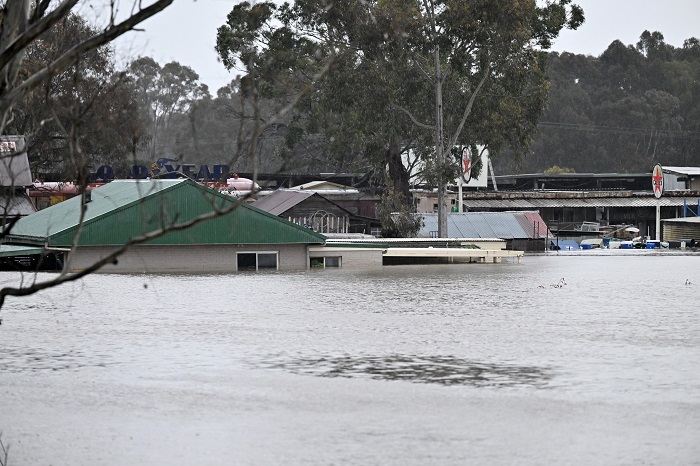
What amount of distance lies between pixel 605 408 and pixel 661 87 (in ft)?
328

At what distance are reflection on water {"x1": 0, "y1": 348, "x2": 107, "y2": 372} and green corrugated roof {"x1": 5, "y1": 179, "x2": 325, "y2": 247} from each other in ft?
47.3

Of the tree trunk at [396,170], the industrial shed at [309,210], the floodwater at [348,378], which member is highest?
the tree trunk at [396,170]

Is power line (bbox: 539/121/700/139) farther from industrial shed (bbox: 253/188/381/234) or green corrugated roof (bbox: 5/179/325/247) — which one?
green corrugated roof (bbox: 5/179/325/247)

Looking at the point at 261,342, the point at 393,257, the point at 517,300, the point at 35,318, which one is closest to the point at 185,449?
the point at 261,342

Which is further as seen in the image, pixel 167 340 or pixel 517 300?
pixel 517 300

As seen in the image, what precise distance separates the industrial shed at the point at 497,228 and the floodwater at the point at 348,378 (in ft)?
71.4

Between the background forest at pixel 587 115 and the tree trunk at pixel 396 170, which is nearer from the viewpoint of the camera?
the tree trunk at pixel 396 170

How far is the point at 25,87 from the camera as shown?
24.0 ft

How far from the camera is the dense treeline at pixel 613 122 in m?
100

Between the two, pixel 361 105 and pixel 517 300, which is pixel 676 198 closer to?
pixel 361 105

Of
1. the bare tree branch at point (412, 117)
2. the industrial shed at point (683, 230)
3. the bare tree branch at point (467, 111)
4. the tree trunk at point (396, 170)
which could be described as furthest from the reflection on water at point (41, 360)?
the industrial shed at point (683, 230)

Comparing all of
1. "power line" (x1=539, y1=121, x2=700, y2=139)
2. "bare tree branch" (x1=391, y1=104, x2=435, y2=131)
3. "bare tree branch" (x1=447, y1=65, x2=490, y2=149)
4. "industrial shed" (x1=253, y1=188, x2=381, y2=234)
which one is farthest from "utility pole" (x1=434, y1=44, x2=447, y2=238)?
"power line" (x1=539, y1=121, x2=700, y2=139)

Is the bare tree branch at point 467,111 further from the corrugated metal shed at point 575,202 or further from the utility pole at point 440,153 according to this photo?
the corrugated metal shed at point 575,202

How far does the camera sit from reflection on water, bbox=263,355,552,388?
16.5 metres
